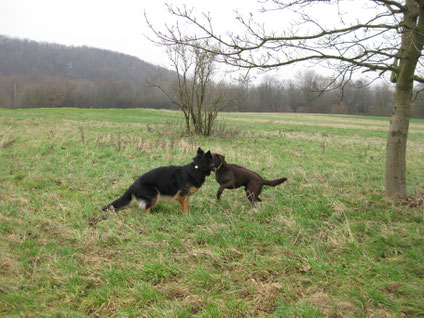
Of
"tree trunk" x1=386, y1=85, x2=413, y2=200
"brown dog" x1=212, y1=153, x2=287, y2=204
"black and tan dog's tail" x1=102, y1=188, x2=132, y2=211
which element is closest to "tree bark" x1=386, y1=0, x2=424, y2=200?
"tree trunk" x1=386, y1=85, x2=413, y2=200

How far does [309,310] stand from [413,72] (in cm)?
495

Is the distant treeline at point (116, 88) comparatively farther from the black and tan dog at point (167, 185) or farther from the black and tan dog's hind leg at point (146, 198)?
the black and tan dog's hind leg at point (146, 198)

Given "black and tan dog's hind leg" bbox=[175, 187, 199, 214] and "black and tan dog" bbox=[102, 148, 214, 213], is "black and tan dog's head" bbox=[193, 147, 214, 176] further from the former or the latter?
"black and tan dog's hind leg" bbox=[175, 187, 199, 214]

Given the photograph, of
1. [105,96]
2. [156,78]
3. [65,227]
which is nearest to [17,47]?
[105,96]

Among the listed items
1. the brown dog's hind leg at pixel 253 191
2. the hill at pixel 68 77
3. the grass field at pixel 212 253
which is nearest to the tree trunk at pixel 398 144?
the grass field at pixel 212 253

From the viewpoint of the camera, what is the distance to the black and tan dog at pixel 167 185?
5.04 metres

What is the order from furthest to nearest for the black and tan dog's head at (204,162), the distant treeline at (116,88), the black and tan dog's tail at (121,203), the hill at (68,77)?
1. the hill at (68,77)
2. the distant treeline at (116,88)
3. the black and tan dog's head at (204,162)
4. the black and tan dog's tail at (121,203)

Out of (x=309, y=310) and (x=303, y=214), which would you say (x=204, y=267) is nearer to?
(x=309, y=310)

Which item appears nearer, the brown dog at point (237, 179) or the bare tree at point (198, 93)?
the brown dog at point (237, 179)

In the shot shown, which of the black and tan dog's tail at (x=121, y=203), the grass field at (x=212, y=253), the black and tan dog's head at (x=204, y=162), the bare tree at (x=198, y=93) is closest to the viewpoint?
the grass field at (x=212, y=253)

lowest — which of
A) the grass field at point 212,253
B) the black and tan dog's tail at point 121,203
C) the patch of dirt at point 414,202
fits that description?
the grass field at point 212,253

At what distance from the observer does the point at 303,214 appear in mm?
4965

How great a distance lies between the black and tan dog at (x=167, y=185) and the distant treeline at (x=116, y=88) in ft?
9.21

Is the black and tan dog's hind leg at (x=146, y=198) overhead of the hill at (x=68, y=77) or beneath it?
beneath
